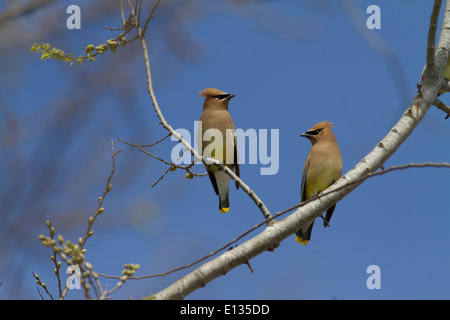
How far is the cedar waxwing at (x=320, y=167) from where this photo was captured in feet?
15.6

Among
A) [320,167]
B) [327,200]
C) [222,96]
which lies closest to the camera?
[327,200]

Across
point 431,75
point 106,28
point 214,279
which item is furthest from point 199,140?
point 214,279

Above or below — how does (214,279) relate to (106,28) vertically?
below

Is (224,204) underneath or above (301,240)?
above

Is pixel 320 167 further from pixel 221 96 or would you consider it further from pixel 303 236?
pixel 221 96

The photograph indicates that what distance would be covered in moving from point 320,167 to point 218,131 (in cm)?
102

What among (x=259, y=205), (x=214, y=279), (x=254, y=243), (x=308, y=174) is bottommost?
(x=214, y=279)

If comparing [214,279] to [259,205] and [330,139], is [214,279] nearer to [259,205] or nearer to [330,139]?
[259,205]

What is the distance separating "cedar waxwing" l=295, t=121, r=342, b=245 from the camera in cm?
476

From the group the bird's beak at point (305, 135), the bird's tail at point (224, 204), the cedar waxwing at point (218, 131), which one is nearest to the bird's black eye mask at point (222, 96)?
the cedar waxwing at point (218, 131)

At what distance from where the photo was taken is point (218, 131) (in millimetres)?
5020

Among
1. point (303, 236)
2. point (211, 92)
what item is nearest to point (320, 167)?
point (303, 236)

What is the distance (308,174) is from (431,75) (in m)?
1.56
